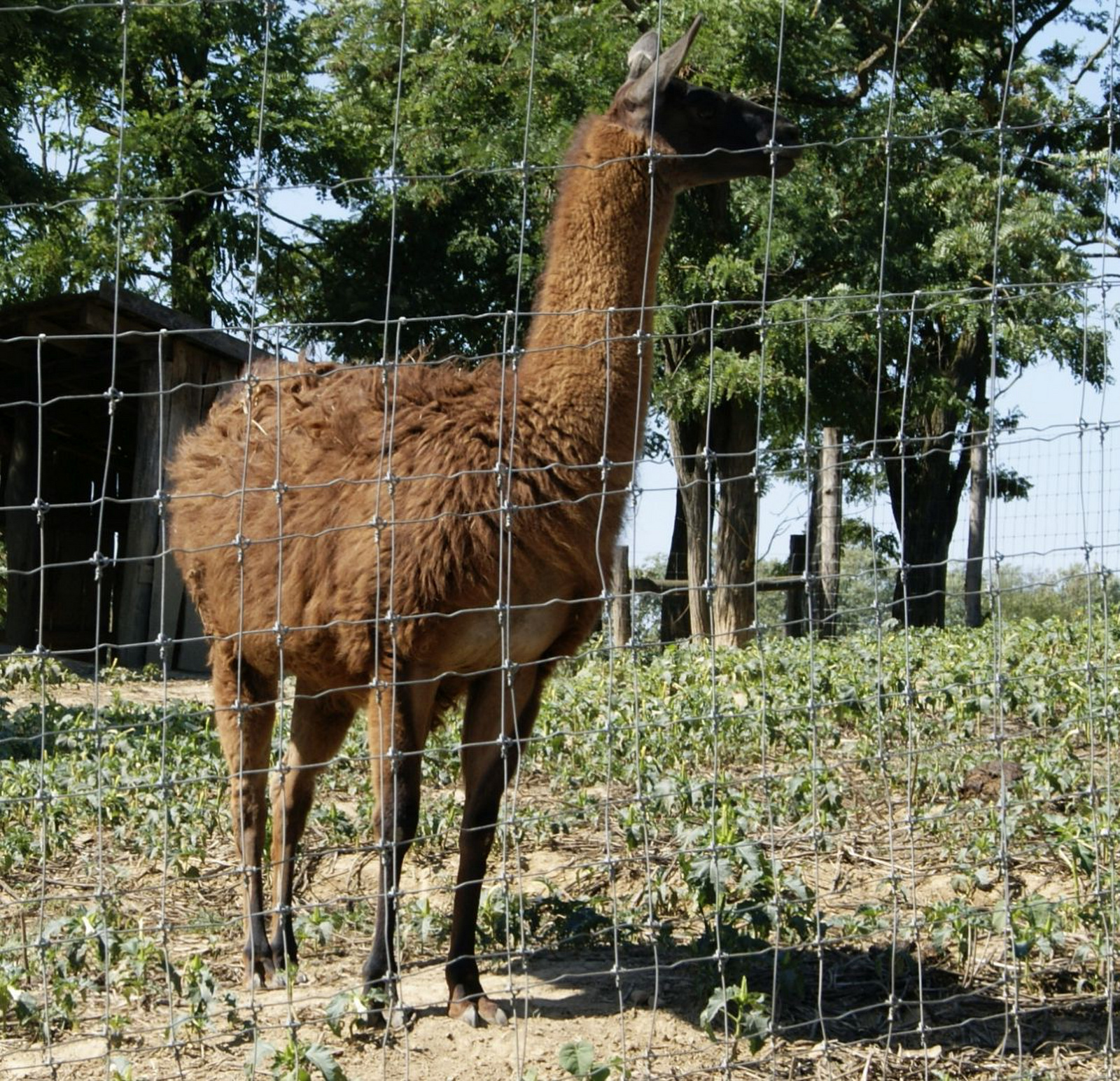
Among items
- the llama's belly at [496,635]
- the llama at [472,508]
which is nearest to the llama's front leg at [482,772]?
the llama at [472,508]

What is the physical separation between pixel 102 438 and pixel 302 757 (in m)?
13.9

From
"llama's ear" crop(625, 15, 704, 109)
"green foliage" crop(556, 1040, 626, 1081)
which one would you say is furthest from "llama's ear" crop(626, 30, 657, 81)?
"green foliage" crop(556, 1040, 626, 1081)

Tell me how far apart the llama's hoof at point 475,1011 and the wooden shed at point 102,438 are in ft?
25.8

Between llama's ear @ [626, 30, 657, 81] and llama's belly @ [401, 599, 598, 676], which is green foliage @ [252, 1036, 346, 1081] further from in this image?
llama's ear @ [626, 30, 657, 81]

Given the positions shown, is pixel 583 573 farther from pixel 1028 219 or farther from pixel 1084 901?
pixel 1028 219

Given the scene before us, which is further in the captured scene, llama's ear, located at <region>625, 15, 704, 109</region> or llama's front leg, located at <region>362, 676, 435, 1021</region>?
llama's ear, located at <region>625, 15, 704, 109</region>

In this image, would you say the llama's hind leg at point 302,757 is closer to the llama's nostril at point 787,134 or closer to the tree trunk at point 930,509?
the llama's nostril at point 787,134

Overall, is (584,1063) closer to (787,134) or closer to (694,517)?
(787,134)

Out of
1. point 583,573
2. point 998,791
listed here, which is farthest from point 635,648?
point 998,791

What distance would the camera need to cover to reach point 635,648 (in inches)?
149

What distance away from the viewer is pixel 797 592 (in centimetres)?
1570

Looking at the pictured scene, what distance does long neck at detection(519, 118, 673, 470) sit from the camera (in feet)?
14.5

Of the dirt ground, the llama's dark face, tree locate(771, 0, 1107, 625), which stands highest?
tree locate(771, 0, 1107, 625)

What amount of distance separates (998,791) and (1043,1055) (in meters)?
1.87
